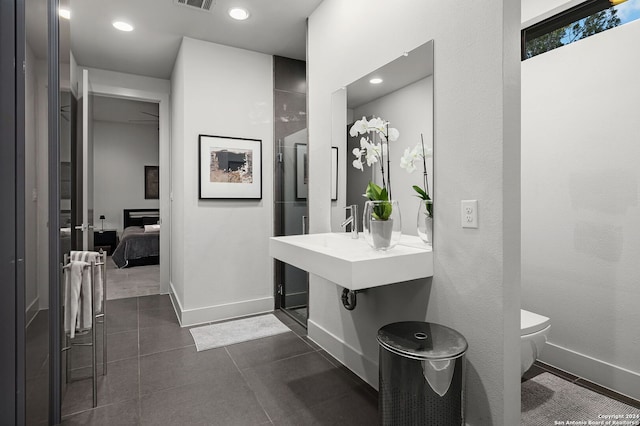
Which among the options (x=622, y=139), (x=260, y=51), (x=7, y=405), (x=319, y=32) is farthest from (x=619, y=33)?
(x=7, y=405)

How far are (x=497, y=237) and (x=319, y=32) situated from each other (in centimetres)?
219

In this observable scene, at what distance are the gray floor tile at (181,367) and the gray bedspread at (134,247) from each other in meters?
3.85

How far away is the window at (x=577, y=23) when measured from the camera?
1.96 metres

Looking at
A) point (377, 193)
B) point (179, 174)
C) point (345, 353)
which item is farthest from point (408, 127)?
point (179, 174)

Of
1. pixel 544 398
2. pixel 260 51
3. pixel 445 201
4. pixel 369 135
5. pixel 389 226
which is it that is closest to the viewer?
pixel 445 201

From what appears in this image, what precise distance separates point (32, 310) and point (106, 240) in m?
6.49

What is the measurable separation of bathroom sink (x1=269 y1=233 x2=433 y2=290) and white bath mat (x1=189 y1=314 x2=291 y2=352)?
124cm

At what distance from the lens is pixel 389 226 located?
1851 millimetres

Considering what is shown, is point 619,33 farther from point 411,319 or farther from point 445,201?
point 411,319

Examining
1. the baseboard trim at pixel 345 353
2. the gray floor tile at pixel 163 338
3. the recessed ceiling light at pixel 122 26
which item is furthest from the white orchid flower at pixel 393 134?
the recessed ceiling light at pixel 122 26

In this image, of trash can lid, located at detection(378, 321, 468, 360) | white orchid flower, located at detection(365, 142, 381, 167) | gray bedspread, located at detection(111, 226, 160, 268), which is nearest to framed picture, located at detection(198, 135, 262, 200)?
white orchid flower, located at detection(365, 142, 381, 167)

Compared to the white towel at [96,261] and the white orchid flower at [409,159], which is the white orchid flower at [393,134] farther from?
the white towel at [96,261]

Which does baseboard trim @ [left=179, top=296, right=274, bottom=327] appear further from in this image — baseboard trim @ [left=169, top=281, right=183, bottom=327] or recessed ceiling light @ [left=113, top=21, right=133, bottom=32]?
recessed ceiling light @ [left=113, top=21, right=133, bottom=32]

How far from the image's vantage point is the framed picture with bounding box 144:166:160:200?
309 inches
